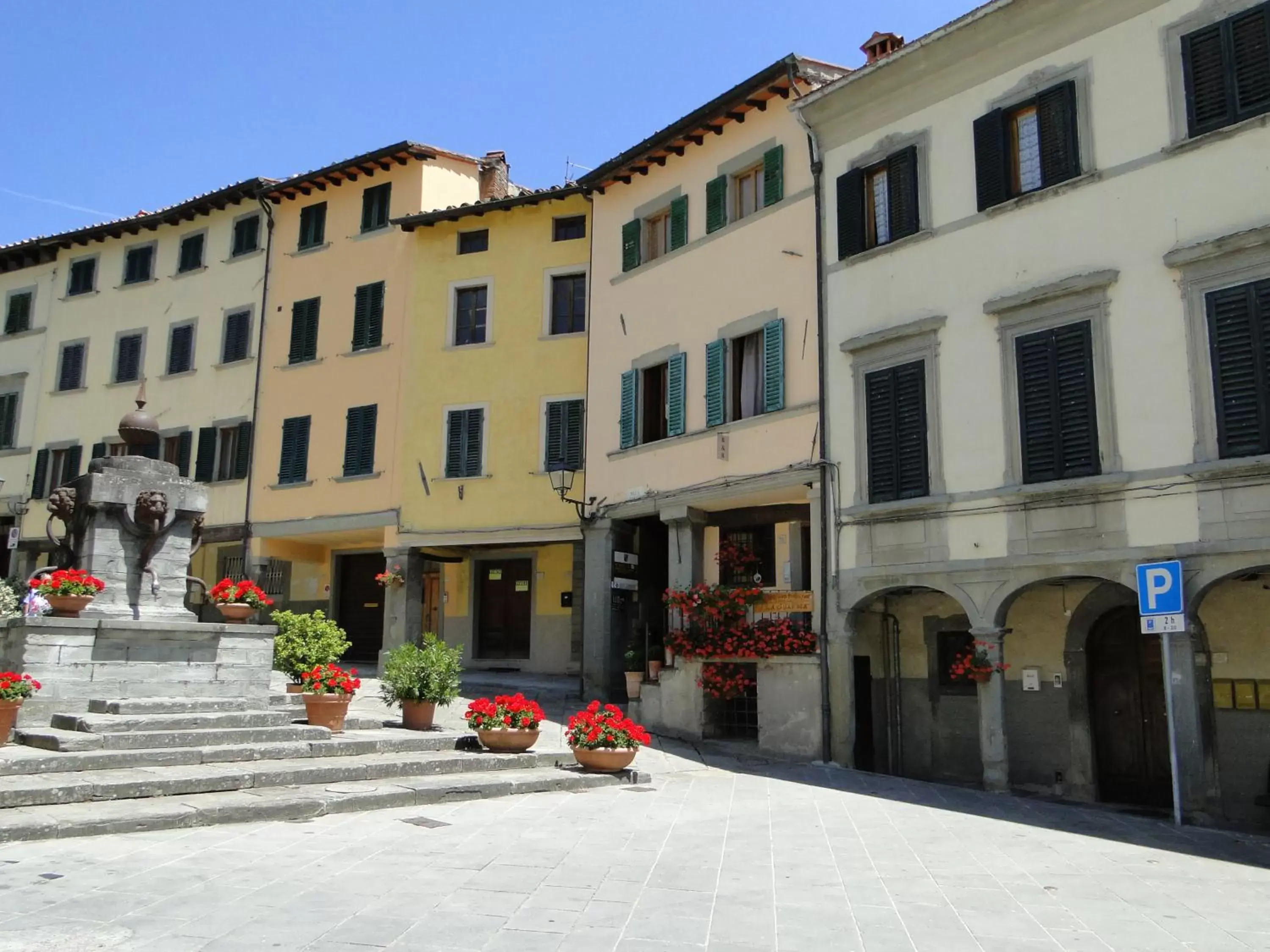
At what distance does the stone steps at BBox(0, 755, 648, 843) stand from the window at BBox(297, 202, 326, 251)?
17.0 meters

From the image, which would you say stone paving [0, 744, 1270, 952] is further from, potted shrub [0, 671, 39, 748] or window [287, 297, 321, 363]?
window [287, 297, 321, 363]

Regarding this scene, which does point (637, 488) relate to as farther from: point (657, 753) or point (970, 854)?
point (970, 854)

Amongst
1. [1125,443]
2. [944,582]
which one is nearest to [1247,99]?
[1125,443]

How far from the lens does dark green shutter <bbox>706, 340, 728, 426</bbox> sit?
1741cm

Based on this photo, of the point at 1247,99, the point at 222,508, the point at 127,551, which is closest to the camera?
the point at 1247,99

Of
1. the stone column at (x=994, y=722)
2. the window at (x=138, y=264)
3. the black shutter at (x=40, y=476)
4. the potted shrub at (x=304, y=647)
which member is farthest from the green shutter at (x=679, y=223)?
the black shutter at (x=40, y=476)

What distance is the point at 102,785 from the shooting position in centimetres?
873

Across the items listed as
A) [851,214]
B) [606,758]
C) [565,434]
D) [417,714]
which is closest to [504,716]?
[606,758]

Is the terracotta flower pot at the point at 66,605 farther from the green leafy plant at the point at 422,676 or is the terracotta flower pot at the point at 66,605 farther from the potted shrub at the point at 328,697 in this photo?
the green leafy plant at the point at 422,676

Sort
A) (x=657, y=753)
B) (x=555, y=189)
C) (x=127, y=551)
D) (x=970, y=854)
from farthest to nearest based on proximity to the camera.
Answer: (x=555, y=189), (x=657, y=753), (x=127, y=551), (x=970, y=854)

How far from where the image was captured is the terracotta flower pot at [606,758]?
1195 centimetres

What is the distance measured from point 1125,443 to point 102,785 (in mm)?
10839

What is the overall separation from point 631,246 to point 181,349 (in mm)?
13034

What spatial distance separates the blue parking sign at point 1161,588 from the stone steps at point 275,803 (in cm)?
584
